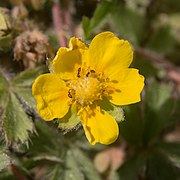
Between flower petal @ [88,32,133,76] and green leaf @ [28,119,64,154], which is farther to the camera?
green leaf @ [28,119,64,154]

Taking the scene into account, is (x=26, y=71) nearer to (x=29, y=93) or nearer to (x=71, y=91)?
(x=29, y=93)

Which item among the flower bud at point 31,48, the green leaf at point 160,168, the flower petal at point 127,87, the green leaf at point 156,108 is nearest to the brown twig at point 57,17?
the flower bud at point 31,48

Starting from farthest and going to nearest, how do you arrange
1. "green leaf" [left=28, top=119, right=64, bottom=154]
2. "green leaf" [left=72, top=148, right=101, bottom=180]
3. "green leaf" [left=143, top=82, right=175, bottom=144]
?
"green leaf" [left=143, top=82, right=175, bottom=144], "green leaf" [left=72, top=148, right=101, bottom=180], "green leaf" [left=28, top=119, right=64, bottom=154]

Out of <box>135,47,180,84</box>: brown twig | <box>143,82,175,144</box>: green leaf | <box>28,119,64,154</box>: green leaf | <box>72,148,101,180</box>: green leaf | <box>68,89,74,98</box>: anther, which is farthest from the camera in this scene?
<box>135,47,180,84</box>: brown twig

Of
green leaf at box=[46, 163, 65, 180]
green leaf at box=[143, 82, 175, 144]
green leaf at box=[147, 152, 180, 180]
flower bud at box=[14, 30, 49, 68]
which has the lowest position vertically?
green leaf at box=[147, 152, 180, 180]

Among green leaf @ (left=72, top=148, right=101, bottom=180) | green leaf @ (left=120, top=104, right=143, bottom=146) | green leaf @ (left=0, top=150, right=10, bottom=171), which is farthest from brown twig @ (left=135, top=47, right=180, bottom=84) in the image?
green leaf @ (left=0, top=150, right=10, bottom=171)

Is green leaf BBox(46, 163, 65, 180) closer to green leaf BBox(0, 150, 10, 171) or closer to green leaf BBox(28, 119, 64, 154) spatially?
green leaf BBox(28, 119, 64, 154)

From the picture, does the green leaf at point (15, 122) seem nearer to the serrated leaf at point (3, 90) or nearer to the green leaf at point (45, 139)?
the serrated leaf at point (3, 90)

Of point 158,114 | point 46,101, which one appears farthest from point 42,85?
point 158,114
